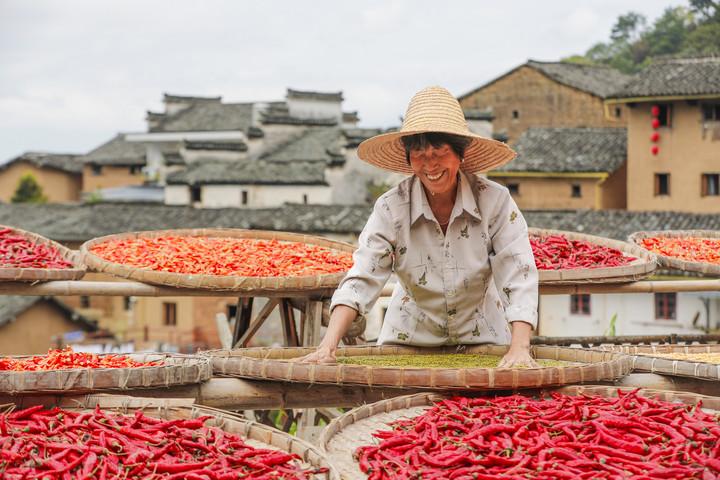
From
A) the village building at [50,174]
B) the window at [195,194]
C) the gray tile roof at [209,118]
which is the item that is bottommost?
the window at [195,194]

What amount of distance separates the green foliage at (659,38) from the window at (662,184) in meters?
18.7

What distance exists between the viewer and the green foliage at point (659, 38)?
160 feet

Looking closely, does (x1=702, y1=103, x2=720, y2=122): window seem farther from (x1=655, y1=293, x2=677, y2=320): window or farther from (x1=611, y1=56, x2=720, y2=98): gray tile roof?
(x1=655, y1=293, x2=677, y2=320): window

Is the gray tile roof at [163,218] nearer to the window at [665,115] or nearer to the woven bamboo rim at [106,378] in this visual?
the window at [665,115]

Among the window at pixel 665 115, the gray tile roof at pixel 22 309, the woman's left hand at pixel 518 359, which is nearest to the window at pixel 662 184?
the window at pixel 665 115

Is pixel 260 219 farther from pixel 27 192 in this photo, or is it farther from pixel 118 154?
pixel 118 154

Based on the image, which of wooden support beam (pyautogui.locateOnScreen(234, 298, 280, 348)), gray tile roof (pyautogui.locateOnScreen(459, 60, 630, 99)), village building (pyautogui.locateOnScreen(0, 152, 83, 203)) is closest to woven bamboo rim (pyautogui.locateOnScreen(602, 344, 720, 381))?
wooden support beam (pyautogui.locateOnScreen(234, 298, 280, 348))

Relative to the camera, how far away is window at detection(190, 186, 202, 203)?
115ft

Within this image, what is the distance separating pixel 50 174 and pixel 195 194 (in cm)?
1911

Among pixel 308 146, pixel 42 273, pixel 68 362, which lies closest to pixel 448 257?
pixel 68 362

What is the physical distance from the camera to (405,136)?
13.0 feet

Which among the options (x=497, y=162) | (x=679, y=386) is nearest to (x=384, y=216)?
(x=497, y=162)

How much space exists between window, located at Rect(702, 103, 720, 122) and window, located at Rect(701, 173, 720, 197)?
174cm

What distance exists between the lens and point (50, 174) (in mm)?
51125
